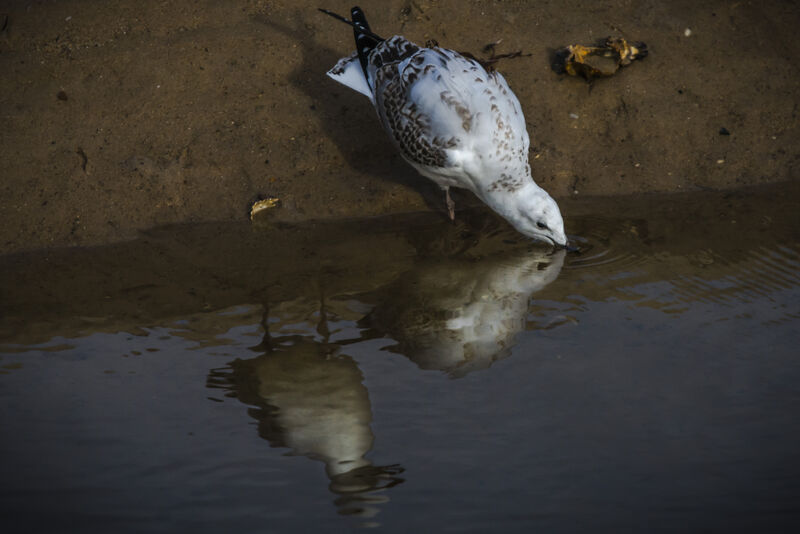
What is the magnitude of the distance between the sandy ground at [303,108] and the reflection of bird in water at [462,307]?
2.90 feet

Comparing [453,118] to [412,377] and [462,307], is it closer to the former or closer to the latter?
[462,307]

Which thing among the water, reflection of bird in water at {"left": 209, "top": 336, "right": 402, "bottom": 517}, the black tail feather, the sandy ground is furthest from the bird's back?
reflection of bird in water at {"left": 209, "top": 336, "right": 402, "bottom": 517}

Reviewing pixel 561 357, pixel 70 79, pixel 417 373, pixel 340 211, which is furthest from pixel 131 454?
pixel 70 79

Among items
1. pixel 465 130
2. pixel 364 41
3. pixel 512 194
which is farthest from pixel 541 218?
pixel 364 41

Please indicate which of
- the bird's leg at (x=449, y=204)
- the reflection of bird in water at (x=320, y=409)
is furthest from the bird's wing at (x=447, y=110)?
the reflection of bird in water at (x=320, y=409)

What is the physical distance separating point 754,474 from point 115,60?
5.05 m

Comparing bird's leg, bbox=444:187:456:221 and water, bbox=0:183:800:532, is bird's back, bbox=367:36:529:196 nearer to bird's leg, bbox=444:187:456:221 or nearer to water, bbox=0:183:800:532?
bird's leg, bbox=444:187:456:221

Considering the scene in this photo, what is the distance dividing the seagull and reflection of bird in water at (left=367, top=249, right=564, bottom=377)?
0.32 metres

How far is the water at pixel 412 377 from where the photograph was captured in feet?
10.4

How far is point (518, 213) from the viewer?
16.4 ft

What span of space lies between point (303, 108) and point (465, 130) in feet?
5.16

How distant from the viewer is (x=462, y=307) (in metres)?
4.51

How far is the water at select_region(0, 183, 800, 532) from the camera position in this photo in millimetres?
3168

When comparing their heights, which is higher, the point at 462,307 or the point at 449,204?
the point at 449,204
